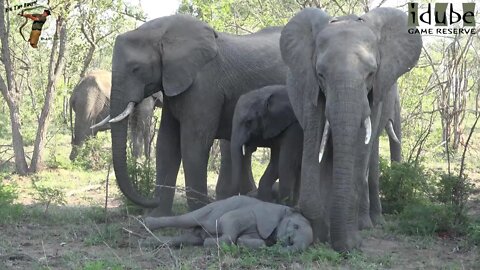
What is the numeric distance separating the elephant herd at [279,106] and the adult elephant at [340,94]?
0.01 m

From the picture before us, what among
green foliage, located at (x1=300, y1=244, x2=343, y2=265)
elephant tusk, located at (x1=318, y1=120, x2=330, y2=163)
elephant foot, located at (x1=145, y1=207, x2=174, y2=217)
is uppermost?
elephant tusk, located at (x1=318, y1=120, x2=330, y2=163)

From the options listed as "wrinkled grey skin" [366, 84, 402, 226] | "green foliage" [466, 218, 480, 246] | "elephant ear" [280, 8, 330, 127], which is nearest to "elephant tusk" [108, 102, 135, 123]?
"elephant ear" [280, 8, 330, 127]

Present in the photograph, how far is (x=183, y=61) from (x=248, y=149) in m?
1.25

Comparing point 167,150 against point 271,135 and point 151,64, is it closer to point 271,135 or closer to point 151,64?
point 151,64

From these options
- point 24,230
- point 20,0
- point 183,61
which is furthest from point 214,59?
point 20,0

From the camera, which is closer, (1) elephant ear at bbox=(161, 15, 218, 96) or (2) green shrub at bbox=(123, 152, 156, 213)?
(1) elephant ear at bbox=(161, 15, 218, 96)

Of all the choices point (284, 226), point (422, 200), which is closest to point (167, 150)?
point (284, 226)

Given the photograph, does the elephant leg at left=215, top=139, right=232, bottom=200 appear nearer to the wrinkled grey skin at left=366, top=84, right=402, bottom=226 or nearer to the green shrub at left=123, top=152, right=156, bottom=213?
the green shrub at left=123, top=152, right=156, bottom=213

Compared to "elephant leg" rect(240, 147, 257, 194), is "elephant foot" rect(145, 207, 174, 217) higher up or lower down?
lower down

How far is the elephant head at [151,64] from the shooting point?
25.6 ft

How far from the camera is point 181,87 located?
808cm

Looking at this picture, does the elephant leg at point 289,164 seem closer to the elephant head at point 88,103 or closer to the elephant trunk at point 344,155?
the elephant trunk at point 344,155

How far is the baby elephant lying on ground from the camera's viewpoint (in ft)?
20.5

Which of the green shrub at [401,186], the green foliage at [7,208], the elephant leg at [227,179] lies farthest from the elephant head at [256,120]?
the green foliage at [7,208]
